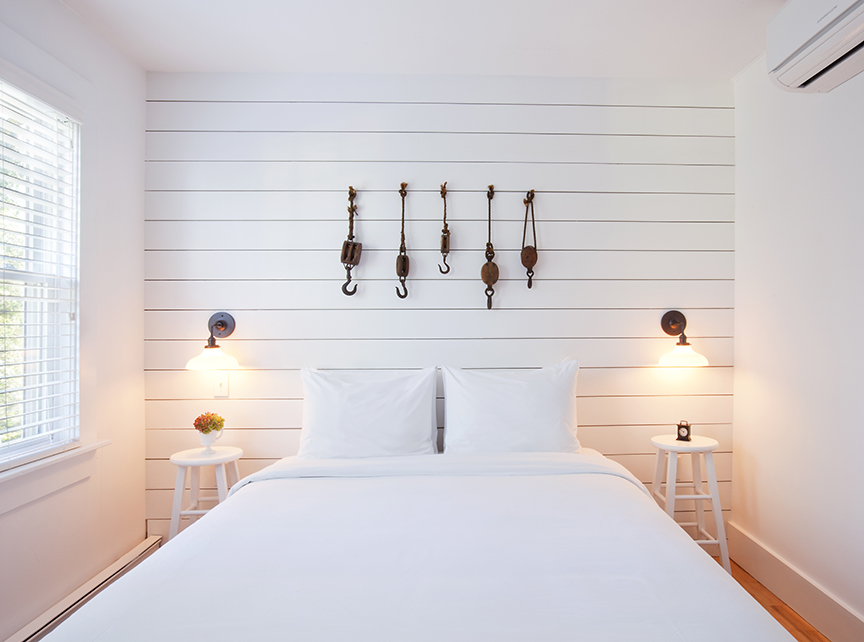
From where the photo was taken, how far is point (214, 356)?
231 cm

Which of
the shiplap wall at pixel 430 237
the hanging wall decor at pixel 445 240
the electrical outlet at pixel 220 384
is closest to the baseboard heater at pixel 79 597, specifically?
the shiplap wall at pixel 430 237

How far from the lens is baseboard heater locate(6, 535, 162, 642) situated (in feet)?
5.73

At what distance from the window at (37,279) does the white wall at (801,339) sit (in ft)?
9.75

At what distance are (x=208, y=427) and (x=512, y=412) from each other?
1.37 metres

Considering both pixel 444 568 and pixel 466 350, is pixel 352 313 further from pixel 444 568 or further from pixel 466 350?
pixel 444 568

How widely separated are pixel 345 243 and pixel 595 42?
1442 mm

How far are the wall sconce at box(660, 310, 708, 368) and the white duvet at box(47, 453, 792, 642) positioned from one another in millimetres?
879

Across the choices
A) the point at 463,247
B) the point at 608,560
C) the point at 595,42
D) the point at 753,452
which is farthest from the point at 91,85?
the point at 753,452

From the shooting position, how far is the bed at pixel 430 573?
3.24ft

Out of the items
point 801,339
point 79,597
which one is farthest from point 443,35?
point 79,597

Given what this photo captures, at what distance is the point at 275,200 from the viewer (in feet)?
8.12

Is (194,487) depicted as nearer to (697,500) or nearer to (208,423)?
(208,423)

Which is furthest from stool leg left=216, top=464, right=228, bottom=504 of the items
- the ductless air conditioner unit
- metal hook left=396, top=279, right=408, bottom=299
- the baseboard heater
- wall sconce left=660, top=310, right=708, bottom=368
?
the ductless air conditioner unit

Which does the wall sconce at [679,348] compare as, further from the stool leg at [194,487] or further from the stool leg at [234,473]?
the stool leg at [194,487]
